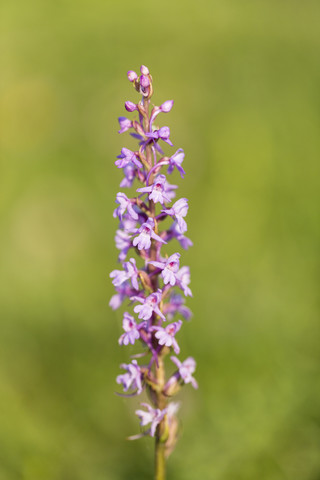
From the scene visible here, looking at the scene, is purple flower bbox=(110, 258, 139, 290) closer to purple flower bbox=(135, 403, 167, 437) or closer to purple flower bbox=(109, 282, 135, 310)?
purple flower bbox=(109, 282, 135, 310)

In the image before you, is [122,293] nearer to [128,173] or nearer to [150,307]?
[150,307]

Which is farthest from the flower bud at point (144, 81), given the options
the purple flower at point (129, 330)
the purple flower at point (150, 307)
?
the purple flower at point (129, 330)

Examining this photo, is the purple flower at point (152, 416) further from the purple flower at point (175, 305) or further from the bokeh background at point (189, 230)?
the bokeh background at point (189, 230)

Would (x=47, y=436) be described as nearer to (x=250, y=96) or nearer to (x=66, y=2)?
(x=250, y=96)

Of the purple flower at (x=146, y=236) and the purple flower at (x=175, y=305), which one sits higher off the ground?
the purple flower at (x=146, y=236)

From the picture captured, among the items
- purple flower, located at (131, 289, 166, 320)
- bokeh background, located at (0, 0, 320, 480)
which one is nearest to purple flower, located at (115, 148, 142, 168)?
purple flower, located at (131, 289, 166, 320)

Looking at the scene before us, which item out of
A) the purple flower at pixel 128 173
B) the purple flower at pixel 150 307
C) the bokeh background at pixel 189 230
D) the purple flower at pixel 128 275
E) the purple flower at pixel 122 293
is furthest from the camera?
the bokeh background at pixel 189 230
